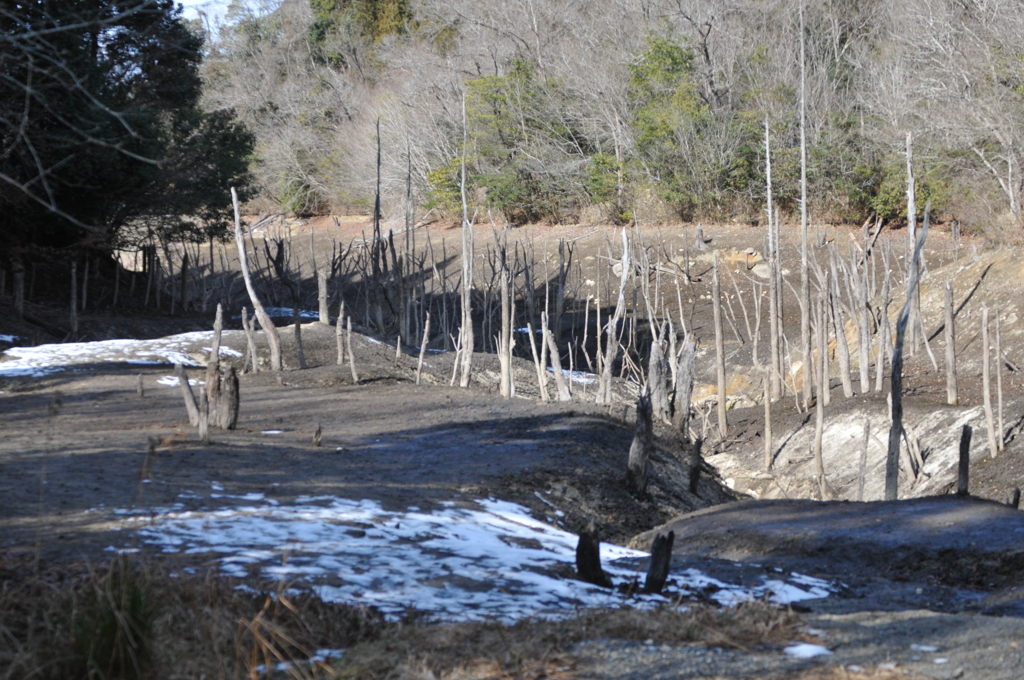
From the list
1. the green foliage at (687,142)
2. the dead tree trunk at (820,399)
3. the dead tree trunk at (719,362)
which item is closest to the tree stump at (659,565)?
the dead tree trunk at (820,399)

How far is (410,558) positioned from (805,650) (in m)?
2.57

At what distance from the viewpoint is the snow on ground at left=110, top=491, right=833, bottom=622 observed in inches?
211

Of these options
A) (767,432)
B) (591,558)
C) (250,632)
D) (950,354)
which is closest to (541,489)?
(591,558)

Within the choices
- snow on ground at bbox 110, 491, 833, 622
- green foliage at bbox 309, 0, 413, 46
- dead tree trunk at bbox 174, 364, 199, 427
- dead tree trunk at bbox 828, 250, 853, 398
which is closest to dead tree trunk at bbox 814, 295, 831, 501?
dead tree trunk at bbox 828, 250, 853, 398

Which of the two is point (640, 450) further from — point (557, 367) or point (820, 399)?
point (557, 367)

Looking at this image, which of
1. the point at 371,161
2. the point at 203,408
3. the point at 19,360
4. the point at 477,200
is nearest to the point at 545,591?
the point at 203,408

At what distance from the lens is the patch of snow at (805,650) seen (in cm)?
454

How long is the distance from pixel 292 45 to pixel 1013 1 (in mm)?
47133

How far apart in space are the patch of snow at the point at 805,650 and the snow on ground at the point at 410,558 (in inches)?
43.4

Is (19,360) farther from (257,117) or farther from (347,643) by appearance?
(257,117)

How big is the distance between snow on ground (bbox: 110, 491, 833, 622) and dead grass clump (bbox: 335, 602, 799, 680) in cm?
36

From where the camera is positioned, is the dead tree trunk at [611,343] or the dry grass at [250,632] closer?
the dry grass at [250,632]

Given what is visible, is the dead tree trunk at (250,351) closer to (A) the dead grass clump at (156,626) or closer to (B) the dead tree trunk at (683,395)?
(B) the dead tree trunk at (683,395)

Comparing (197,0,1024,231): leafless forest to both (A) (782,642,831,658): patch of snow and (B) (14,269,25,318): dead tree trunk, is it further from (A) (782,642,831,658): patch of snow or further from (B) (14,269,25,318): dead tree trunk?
(A) (782,642,831,658): patch of snow
